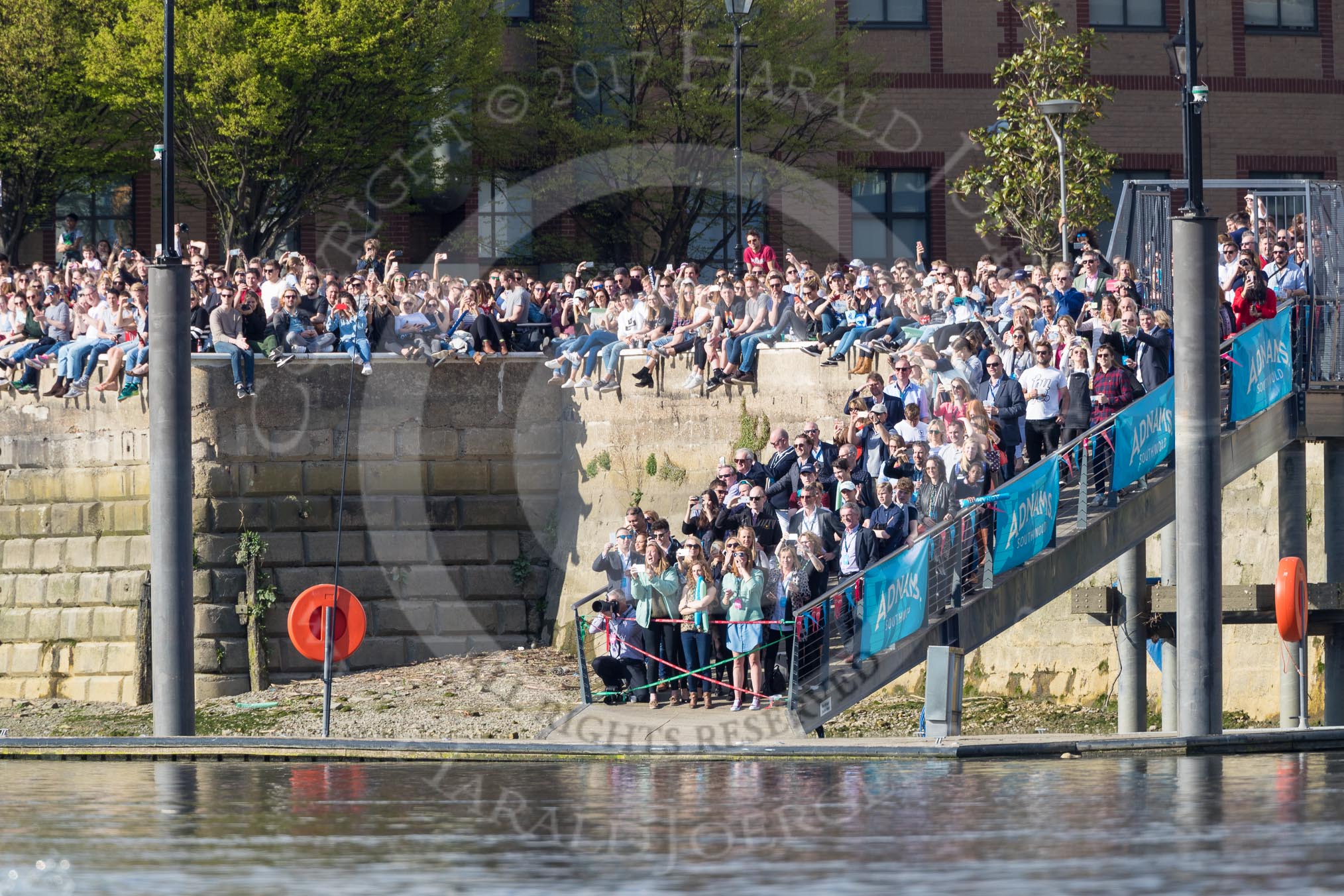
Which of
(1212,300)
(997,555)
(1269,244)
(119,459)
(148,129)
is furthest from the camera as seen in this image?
(148,129)

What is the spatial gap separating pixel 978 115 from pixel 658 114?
23.4 ft

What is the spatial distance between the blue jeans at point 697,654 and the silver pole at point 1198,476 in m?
4.09

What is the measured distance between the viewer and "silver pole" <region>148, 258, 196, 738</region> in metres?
20.5

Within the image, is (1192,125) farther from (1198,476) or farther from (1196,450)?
(1198,476)

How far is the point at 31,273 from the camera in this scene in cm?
3022

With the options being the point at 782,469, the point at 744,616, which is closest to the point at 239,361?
the point at 782,469

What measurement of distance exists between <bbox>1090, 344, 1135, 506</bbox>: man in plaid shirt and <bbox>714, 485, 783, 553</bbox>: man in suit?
307cm

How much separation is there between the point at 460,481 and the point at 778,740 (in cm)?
1102

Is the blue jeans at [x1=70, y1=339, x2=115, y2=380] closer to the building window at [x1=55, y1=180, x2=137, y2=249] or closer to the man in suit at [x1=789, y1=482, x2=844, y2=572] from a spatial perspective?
the man in suit at [x1=789, y1=482, x2=844, y2=572]

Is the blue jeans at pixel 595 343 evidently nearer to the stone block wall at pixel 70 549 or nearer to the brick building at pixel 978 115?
the stone block wall at pixel 70 549

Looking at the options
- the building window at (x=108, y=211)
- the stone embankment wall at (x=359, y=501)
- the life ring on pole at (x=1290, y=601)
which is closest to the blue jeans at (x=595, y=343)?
the stone embankment wall at (x=359, y=501)

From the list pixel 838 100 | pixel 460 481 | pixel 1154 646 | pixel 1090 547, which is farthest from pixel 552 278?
pixel 1090 547

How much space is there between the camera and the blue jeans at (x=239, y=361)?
27641mm

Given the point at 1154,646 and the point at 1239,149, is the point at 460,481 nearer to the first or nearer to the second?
the point at 1154,646
